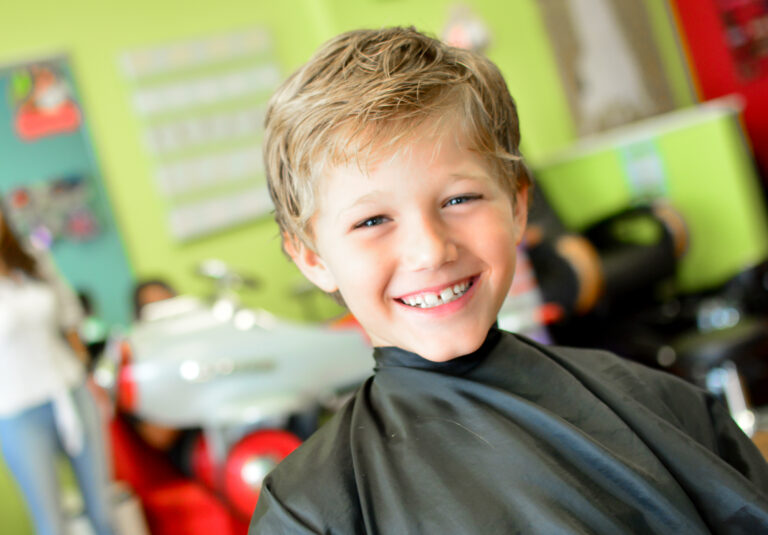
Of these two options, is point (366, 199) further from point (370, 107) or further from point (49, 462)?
point (49, 462)

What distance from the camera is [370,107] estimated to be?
30.9 inches

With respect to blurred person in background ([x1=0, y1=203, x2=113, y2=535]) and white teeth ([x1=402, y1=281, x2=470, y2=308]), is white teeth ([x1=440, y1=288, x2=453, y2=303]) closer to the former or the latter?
white teeth ([x1=402, y1=281, x2=470, y2=308])

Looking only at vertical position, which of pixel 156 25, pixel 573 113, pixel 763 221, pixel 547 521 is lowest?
pixel 763 221

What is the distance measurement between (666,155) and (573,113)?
34.6 inches

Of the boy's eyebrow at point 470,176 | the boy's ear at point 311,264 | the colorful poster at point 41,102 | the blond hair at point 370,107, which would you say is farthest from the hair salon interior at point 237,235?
the boy's eyebrow at point 470,176

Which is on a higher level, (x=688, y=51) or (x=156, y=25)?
(x=156, y=25)

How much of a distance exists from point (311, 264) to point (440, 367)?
22cm

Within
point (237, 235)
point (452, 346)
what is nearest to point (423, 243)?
point (452, 346)

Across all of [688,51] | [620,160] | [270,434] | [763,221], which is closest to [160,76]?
[270,434]

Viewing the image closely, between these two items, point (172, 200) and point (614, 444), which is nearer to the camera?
point (614, 444)

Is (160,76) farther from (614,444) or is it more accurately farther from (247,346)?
(614,444)

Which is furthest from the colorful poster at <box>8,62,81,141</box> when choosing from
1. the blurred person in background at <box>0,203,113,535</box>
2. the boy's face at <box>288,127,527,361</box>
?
the boy's face at <box>288,127,527,361</box>

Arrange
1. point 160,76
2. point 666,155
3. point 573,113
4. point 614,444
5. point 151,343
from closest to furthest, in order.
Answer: point 614,444 < point 151,343 < point 160,76 < point 666,155 < point 573,113

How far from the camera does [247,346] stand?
223cm
